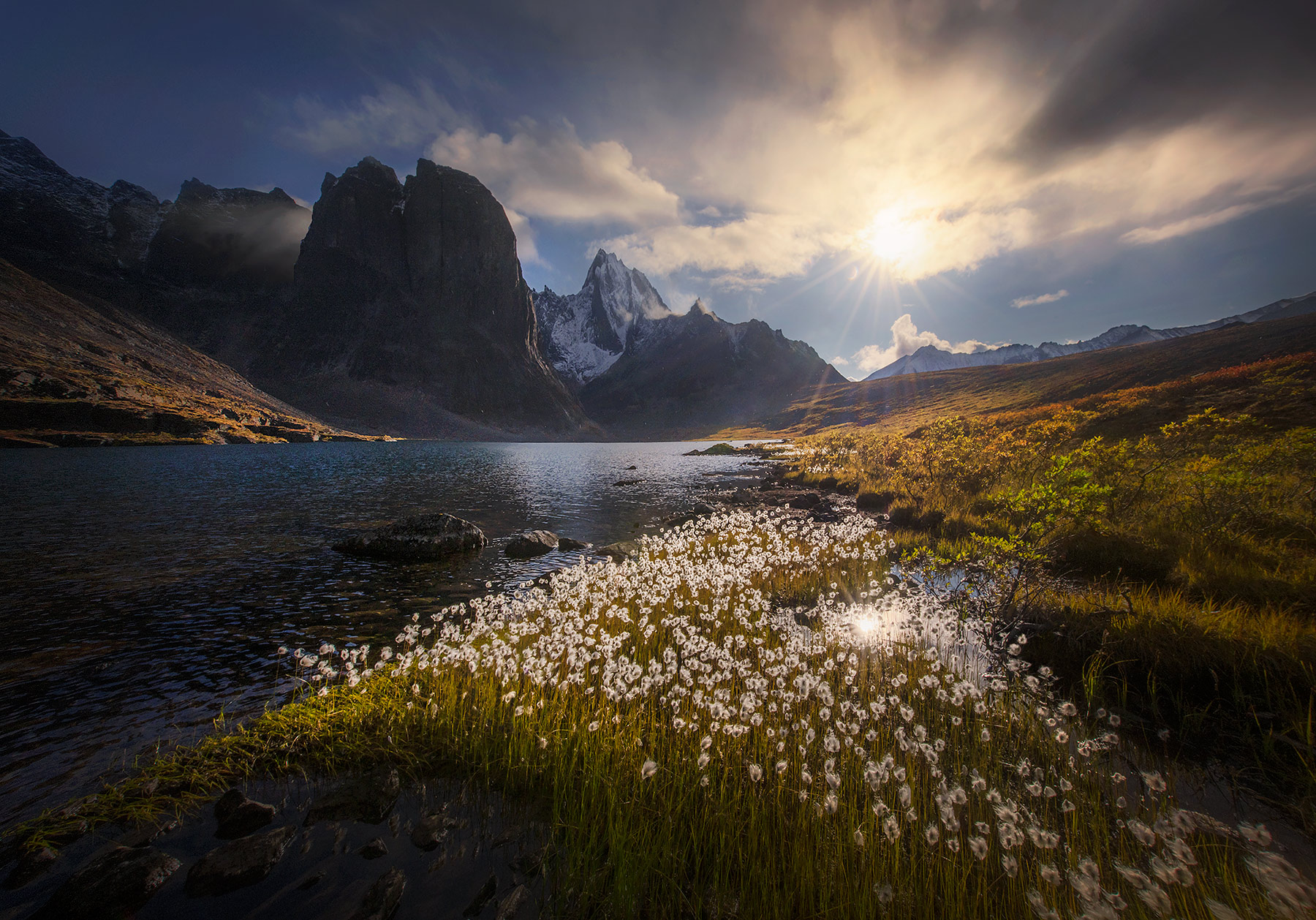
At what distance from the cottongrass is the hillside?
96.4ft

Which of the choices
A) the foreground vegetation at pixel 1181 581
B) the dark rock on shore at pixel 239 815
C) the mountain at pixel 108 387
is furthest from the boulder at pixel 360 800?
the mountain at pixel 108 387

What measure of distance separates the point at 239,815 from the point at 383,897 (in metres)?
2.27

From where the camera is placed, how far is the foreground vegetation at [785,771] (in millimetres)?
3643

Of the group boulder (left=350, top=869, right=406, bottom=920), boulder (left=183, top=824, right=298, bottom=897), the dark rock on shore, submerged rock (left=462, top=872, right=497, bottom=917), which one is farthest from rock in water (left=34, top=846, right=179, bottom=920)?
submerged rock (left=462, top=872, right=497, bottom=917)

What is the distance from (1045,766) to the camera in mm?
5465

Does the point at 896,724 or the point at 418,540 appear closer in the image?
the point at 896,724

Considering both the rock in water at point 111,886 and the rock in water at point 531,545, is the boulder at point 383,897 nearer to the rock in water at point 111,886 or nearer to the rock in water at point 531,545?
the rock in water at point 111,886

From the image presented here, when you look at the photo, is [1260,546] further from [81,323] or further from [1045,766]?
[81,323]

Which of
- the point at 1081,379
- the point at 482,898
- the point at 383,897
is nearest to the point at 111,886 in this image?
the point at 383,897

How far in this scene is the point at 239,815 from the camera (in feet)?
16.9

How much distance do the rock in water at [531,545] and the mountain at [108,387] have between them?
9459 centimetres

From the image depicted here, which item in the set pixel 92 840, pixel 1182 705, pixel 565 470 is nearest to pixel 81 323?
pixel 565 470

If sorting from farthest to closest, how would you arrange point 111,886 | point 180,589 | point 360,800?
1. point 180,589
2. point 360,800
3. point 111,886

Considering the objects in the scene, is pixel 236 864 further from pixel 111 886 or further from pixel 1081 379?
pixel 1081 379
